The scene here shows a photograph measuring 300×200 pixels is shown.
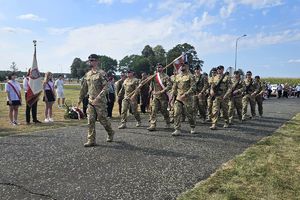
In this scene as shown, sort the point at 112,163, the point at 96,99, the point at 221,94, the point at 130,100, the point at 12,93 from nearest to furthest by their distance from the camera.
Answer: the point at 112,163 < the point at 96,99 < the point at 130,100 < the point at 221,94 < the point at 12,93

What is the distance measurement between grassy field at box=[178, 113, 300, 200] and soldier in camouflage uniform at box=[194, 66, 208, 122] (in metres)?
5.87

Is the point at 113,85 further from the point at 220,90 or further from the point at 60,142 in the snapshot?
the point at 60,142

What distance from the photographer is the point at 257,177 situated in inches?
266

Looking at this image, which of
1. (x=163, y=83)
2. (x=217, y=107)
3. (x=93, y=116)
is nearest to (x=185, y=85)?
(x=163, y=83)

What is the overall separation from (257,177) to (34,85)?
10754 mm

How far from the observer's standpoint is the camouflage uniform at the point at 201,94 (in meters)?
15.4

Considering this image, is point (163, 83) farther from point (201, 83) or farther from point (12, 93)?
point (12, 93)

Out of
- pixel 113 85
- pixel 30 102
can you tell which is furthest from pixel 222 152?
pixel 113 85

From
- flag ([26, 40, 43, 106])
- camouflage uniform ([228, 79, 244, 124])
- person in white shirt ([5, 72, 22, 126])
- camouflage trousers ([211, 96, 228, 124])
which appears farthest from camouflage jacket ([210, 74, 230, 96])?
person in white shirt ([5, 72, 22, 126])

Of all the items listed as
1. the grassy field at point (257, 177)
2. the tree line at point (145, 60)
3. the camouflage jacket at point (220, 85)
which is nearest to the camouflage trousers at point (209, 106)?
the camouflage jacket at point (220, 85)

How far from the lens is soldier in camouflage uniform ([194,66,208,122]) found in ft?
50.5

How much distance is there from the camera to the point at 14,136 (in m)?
10.9

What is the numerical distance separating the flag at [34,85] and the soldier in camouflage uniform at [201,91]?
6159 millimetres

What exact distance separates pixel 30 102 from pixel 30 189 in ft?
30.8
